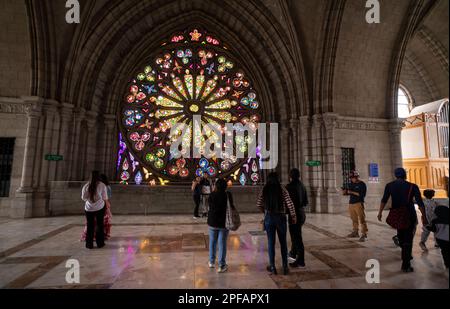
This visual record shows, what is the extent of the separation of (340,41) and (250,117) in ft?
17.0

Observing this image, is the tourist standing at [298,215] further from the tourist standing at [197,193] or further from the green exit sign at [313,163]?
the green exit sign at [313,163]

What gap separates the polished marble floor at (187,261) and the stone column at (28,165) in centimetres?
196

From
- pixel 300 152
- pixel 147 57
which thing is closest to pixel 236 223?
pixel 300 152

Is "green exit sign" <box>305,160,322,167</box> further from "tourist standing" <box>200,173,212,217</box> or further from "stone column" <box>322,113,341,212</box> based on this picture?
"tourist standing" <box>200,173,212,217</box>

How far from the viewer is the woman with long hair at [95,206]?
4.32 metres

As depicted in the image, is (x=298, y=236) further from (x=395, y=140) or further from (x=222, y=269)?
(x=395, y=140)

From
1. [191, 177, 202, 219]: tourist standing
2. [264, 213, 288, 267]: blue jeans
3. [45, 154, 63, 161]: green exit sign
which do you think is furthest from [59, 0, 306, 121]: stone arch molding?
[264, 213, 288, 267]: blue jeans

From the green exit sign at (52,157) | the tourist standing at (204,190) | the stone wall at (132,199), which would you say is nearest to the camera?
the tourist standing at (204,190)

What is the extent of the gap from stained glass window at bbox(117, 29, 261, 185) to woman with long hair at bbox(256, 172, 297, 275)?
825 cm

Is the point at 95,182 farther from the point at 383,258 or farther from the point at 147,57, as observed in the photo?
the point at 147,57

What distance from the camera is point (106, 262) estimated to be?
137 inches

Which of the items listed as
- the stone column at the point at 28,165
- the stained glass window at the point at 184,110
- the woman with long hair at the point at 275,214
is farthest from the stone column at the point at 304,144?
the stone column at the point at 28,165

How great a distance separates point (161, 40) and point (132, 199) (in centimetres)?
836

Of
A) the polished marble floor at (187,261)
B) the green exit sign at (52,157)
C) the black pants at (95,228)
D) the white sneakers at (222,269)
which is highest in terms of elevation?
the green exit sign at (52,157)
